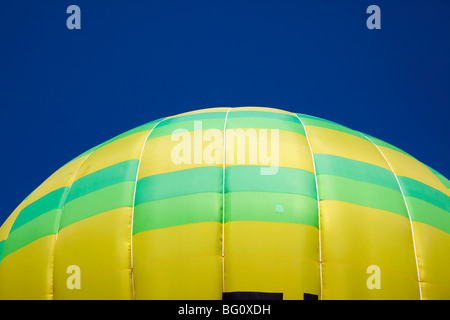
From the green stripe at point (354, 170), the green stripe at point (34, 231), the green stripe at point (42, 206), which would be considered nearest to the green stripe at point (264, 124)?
→ the green stripe at point (354, 170)

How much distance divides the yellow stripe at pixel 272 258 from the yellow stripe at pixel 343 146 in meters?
1.40

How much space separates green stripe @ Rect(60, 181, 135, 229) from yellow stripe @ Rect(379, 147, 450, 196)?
3520mm

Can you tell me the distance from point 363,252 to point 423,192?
60.5 inches

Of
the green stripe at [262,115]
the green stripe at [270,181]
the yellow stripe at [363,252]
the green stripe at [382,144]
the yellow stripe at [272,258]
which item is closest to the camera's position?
the yellow stripe at [272,258]

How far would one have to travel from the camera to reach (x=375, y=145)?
28.0ft

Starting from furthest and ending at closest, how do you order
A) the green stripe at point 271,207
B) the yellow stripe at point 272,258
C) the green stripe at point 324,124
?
1. the green stripe at point 324,124
2. the green stripe at point 271,207
3. the yellow stripe at point 272,258

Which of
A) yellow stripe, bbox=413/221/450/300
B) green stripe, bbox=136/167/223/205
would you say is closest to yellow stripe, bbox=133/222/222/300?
green stripe, bbox=136/167/223/205

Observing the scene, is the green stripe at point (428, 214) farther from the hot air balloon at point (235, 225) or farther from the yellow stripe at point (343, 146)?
the yellow stripe at point (343, 146)

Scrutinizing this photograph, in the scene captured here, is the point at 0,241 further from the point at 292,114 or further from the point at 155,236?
the point at 292,114

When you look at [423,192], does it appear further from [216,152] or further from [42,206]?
[42,206]

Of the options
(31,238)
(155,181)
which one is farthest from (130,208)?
(31,238)

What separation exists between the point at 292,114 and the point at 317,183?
1.81 meters

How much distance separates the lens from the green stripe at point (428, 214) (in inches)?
293
